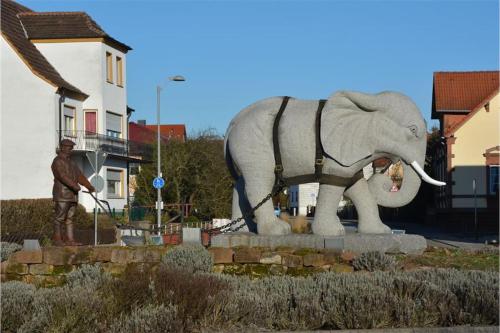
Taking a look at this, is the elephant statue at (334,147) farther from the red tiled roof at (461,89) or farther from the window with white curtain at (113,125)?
the red tiled roof at (461,89)

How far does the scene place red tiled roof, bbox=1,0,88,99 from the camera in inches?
1628

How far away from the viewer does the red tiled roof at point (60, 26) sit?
1753 inches

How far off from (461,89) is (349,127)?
45.3 metres

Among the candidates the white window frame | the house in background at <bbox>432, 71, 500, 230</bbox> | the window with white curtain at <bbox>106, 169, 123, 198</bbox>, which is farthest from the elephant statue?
the house in background at <bbox>432, 71, 500, 230</bbox>

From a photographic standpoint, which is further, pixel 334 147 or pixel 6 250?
pixel 6 250

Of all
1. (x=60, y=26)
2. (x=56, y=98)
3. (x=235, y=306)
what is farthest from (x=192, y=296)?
(x=60, y=26)

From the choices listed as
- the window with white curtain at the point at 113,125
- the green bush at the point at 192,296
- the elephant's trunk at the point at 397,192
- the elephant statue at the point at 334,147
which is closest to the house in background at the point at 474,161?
the window with white curtain at the point at 113,125

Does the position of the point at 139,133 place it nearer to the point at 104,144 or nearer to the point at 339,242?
the point at 104,144

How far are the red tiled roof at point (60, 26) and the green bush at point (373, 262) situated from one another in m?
33.6

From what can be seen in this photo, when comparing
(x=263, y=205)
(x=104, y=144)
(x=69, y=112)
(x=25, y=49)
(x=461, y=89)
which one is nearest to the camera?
(x=263, y=205)

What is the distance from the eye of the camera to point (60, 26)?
45.2 m

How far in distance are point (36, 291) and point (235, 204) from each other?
5446 mm

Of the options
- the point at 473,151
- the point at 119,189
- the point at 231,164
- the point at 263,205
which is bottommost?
the point at 263,205

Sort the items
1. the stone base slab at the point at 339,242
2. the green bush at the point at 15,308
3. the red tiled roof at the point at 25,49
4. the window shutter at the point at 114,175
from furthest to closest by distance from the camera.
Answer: the window shutter at the point at 114,175 → the red tiled roof at the point at 25,49 → the stone base slab at the point at 339,242 → the green bush at the point at 15,308
